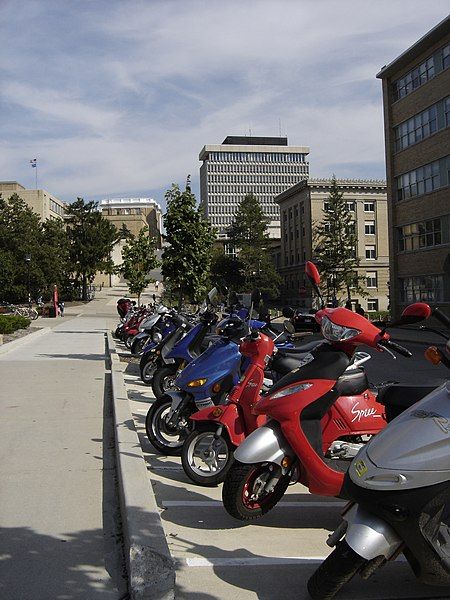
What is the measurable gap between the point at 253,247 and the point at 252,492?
3325 inches

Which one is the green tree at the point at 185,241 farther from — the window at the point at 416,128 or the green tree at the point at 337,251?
the green tree at the point at 337,251

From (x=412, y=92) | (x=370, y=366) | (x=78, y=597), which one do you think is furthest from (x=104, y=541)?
(x=412, y=92)

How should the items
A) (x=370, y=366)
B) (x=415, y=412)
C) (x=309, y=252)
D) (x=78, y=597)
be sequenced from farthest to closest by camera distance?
(x=309, y=252), (x=370, y=366), (x=78, y=597), (x=415, y=412)

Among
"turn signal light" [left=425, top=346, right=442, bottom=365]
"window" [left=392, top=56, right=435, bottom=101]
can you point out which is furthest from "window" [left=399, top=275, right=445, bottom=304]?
"turn signal light" [left=425, top=346, right=442, bottom=365]

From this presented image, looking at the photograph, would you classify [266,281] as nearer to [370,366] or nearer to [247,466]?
[370,366]

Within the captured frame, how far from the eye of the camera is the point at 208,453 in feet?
18.0

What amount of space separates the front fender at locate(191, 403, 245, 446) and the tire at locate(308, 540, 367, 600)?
214 centimetres

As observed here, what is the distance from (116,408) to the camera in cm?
839

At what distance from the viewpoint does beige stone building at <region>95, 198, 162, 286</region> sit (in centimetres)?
11718

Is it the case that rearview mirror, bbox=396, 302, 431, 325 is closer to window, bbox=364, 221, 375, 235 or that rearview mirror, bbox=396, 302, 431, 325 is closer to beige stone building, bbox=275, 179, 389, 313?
beige stone building, bbox=275, 179, 389, 313

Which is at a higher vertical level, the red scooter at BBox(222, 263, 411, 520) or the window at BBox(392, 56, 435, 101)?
the window at BBox(392, 56, 435, 101)

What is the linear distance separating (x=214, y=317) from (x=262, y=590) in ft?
15.1

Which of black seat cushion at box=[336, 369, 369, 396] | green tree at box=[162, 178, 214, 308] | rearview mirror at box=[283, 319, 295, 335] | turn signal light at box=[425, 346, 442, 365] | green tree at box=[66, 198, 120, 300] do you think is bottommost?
black seat cushion at box=[336, 369, 369, 396]

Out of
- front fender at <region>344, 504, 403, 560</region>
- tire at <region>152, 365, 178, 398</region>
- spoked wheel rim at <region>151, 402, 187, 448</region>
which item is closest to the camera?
front fender at <region>344, 504, 403, 560</region>
